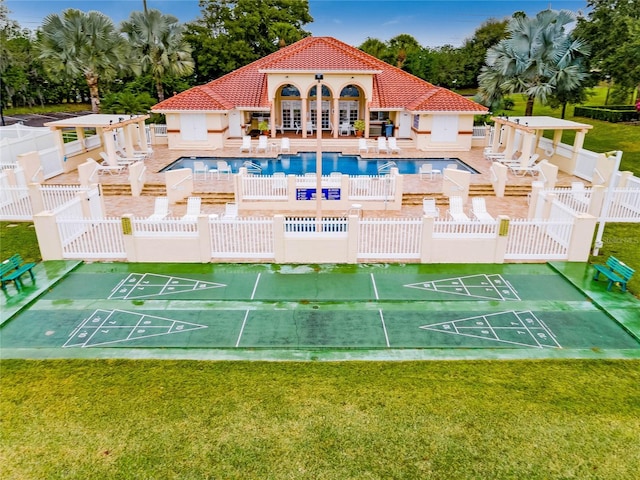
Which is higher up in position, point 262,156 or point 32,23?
point 32,23

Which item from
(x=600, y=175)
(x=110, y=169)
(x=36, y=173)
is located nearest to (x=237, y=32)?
(x=110, y=169)

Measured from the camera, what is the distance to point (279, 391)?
747 centimetres

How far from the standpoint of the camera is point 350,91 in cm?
3028

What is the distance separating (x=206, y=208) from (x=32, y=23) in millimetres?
54182

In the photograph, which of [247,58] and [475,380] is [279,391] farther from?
[247,58]

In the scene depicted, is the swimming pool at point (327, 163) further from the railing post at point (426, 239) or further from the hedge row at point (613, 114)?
the hedge row at point (613, 114)

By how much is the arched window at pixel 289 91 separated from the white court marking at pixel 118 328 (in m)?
23.1

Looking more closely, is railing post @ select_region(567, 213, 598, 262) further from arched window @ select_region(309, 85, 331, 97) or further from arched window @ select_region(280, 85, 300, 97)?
arched window @ select_region(280, 85, 300, 97)

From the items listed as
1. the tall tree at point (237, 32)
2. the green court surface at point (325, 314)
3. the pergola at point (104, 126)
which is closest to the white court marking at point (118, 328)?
the green court surface at point (325, 314)

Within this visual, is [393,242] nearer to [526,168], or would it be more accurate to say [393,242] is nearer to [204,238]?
[204,238]

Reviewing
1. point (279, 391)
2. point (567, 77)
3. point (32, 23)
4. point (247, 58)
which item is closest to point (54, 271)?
point (279, 391)

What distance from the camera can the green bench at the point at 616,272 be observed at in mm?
10609

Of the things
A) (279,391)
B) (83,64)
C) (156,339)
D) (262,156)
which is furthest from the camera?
(83,64)

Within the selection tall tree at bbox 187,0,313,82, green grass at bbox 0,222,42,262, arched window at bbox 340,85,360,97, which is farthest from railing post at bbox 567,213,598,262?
tall tree at bbox 187,0,313,82
